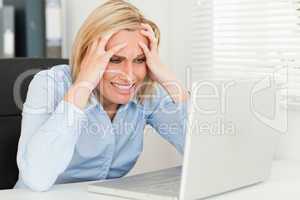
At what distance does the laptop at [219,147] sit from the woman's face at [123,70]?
27 cm

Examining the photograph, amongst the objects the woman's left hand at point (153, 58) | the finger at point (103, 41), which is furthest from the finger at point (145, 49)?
the finger at point (103, 41)

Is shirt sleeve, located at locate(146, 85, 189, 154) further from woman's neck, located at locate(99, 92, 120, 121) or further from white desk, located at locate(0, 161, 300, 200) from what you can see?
white desk, located at locate(0, 161, 300, 200)

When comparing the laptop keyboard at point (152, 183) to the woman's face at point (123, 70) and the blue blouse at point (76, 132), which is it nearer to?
the blue blouse at point (76, 132)

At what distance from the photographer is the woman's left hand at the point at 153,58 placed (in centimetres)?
150

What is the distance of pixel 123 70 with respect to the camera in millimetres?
1447

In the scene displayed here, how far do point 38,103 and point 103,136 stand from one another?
9.0 inches

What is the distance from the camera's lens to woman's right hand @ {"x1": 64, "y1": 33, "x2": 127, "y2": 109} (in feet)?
4.26

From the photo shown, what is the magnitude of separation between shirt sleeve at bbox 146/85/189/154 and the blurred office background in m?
0.34

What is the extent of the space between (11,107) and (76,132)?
0.39m

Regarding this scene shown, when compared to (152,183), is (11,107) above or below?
above

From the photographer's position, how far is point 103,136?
149 cm

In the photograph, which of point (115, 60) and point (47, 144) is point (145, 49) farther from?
point (47, 144)

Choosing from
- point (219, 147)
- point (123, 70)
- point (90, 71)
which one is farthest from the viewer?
point (123, 70)

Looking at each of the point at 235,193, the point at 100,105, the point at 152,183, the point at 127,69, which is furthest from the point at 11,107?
the point at 235,193
